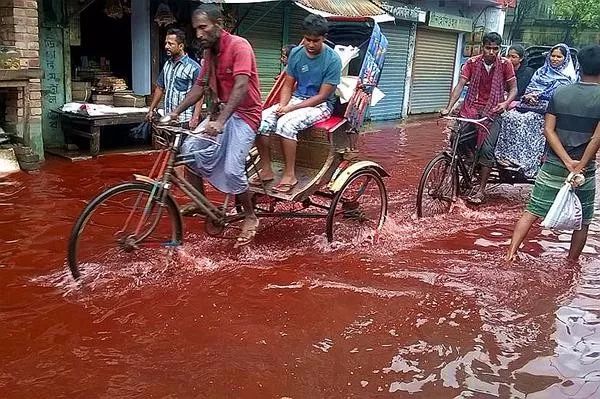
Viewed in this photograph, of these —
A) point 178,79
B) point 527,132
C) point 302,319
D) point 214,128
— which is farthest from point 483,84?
point 302,319

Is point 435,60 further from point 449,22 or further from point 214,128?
point 214,128

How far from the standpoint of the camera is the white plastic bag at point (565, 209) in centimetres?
500

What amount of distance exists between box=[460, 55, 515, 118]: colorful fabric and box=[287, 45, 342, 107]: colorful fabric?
2.34 metres

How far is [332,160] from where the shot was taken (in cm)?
570

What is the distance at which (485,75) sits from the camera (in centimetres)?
725

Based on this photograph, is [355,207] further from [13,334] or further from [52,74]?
[52,74]

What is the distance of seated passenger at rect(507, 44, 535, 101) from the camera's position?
8227 millimetres

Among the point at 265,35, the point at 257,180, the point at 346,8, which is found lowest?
the point at 257,180

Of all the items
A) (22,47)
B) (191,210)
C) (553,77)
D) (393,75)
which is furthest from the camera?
(393,75)

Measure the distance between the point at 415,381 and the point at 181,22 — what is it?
900 centimetres

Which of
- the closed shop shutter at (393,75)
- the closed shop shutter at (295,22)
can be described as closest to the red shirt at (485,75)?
the closed shop shutter at (295,22)

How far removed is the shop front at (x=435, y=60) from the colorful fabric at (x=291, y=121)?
1323 cm

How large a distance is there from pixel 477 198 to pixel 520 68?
7.30 ft

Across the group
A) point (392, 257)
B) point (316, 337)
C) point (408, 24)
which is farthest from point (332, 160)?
point (408, 24)
